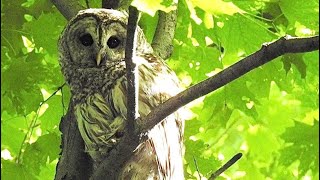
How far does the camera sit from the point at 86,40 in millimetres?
2867

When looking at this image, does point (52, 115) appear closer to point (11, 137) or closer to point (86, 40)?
point (11, 137)

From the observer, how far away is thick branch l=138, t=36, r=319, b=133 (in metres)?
1.56

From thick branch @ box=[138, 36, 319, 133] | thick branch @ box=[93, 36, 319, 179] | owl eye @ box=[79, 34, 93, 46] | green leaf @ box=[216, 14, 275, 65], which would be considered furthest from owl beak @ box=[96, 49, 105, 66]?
thick branch @ box=[138, 36, 319, 133]

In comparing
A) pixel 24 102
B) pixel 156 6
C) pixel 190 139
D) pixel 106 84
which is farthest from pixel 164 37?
pixel 156 6

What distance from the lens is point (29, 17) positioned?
3268 millimetres

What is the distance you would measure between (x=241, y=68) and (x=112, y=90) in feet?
3.11

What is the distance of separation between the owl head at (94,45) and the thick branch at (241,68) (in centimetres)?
91

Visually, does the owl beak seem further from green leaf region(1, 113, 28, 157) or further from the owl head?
green leaf region(1, 113, 28, 157)

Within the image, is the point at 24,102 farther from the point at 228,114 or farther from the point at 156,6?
the point at 156,6

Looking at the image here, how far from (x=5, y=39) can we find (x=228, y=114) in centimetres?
99

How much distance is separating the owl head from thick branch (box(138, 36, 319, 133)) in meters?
0.91

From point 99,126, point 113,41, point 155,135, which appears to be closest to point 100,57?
point 113,41

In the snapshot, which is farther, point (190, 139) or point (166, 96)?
point (190, 139)

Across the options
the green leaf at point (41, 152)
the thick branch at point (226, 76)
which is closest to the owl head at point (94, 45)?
the green leaf at point (41, 152)
